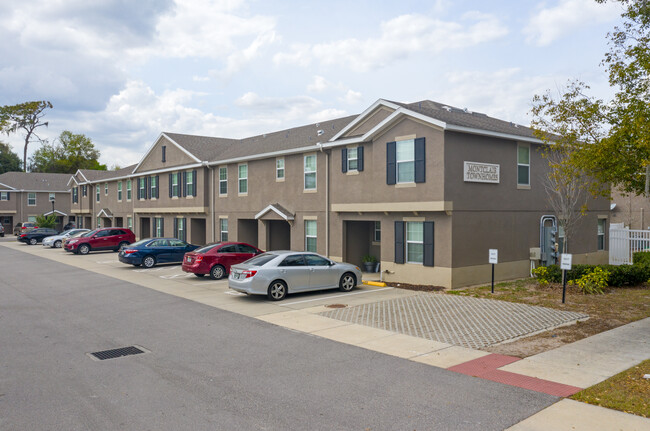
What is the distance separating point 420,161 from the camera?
17.5 metres

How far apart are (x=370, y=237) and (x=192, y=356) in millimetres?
14160

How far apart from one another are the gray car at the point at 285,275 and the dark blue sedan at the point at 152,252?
9.88 m

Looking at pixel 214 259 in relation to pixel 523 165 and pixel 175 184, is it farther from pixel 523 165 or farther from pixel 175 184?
pixel 175 184

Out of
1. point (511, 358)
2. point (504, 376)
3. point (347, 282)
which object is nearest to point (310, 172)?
point (347, 282)

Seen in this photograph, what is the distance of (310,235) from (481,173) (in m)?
8.25

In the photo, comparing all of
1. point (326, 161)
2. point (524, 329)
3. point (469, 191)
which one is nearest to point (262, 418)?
point (524, 329)

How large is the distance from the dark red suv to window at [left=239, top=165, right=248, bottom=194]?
10.0 m

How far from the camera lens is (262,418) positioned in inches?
245

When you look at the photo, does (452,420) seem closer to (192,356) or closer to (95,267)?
(192,356)

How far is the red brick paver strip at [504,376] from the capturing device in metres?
7.34

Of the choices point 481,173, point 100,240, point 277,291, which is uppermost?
point 481,173

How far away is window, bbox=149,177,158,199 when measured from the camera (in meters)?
35.4

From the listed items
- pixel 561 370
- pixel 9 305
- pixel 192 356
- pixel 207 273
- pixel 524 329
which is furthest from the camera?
pixel 207 273

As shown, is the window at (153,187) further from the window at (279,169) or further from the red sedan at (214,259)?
the red sedan at (214,259)
